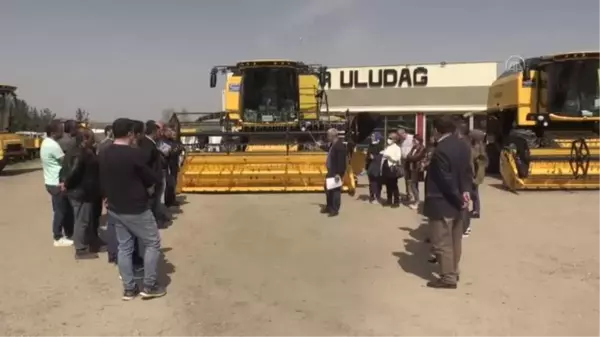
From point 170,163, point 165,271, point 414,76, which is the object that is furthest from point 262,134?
point 414,76

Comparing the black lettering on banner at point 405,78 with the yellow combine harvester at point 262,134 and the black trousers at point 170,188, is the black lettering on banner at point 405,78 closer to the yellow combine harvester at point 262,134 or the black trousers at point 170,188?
the yellow combine harvester at point 262,134

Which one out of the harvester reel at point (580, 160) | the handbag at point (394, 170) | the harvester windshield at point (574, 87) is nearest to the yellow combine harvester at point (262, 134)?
the handbag at point (394, 170)

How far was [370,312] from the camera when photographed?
18.0 feet

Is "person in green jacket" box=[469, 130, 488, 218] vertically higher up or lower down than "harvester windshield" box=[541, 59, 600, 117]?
lower down

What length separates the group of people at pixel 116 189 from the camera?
5742mm

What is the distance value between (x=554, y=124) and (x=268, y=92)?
785 centimetres

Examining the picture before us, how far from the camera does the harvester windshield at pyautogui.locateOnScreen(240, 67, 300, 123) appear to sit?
16.8 metres

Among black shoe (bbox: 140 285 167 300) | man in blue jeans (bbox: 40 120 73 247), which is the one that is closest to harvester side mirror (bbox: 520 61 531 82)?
man in blue jeans (bbox: 40 120 73 247)

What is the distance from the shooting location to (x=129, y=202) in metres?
5.74

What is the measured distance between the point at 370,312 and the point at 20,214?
8.45 m

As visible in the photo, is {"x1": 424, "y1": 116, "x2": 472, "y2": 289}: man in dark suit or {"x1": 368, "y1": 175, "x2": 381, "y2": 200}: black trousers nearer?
{"x1": 424, "y1": 116, "x2": 472, "y2": 289}: man in dark suit

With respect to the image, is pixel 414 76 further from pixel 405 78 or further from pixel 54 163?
pixel 54 163

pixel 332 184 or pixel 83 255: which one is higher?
pixel 332 184

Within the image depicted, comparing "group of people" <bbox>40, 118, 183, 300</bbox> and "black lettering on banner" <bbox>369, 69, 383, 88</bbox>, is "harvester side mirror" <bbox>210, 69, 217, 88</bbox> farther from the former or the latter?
"black lettering on banner" <bbox>369, 69, 383, 88</bbox>
